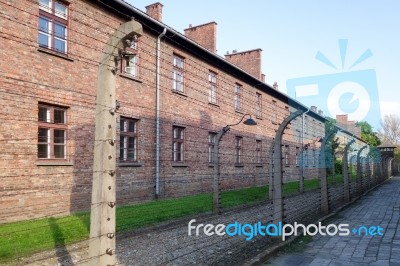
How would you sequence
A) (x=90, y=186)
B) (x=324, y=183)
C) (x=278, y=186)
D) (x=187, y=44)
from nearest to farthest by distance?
1. (x=278, y=186)
2. (x=324, y=183)
3. (x=90, y=186)
4. (x=187, y=44)

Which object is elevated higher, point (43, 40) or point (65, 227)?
point (43, 40)

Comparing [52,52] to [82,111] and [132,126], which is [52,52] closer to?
[82,111]

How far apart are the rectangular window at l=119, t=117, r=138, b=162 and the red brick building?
0.04 meters

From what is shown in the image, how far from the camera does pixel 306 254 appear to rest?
20.2 ft

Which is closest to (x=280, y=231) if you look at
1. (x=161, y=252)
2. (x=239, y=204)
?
(x=161, y=252)

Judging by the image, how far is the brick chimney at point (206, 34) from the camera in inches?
795

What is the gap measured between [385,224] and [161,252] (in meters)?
6.22

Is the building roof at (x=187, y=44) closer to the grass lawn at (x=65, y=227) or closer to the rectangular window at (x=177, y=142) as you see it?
the rectangular window at (x=177, y=142)

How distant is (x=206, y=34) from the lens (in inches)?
810

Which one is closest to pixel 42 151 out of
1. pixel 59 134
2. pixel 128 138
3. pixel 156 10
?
pixel 59 134

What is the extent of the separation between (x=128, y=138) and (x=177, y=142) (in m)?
2.94

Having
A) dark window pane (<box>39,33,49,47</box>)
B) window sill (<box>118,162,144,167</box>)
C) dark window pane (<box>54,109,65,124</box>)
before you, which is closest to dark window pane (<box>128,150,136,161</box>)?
window sill (<box>118,162,144,167</box>)

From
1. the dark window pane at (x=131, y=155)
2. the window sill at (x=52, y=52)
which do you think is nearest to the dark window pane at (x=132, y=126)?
the dark window pane at (x=131, y=155)

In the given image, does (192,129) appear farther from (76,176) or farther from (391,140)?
(391,140)
